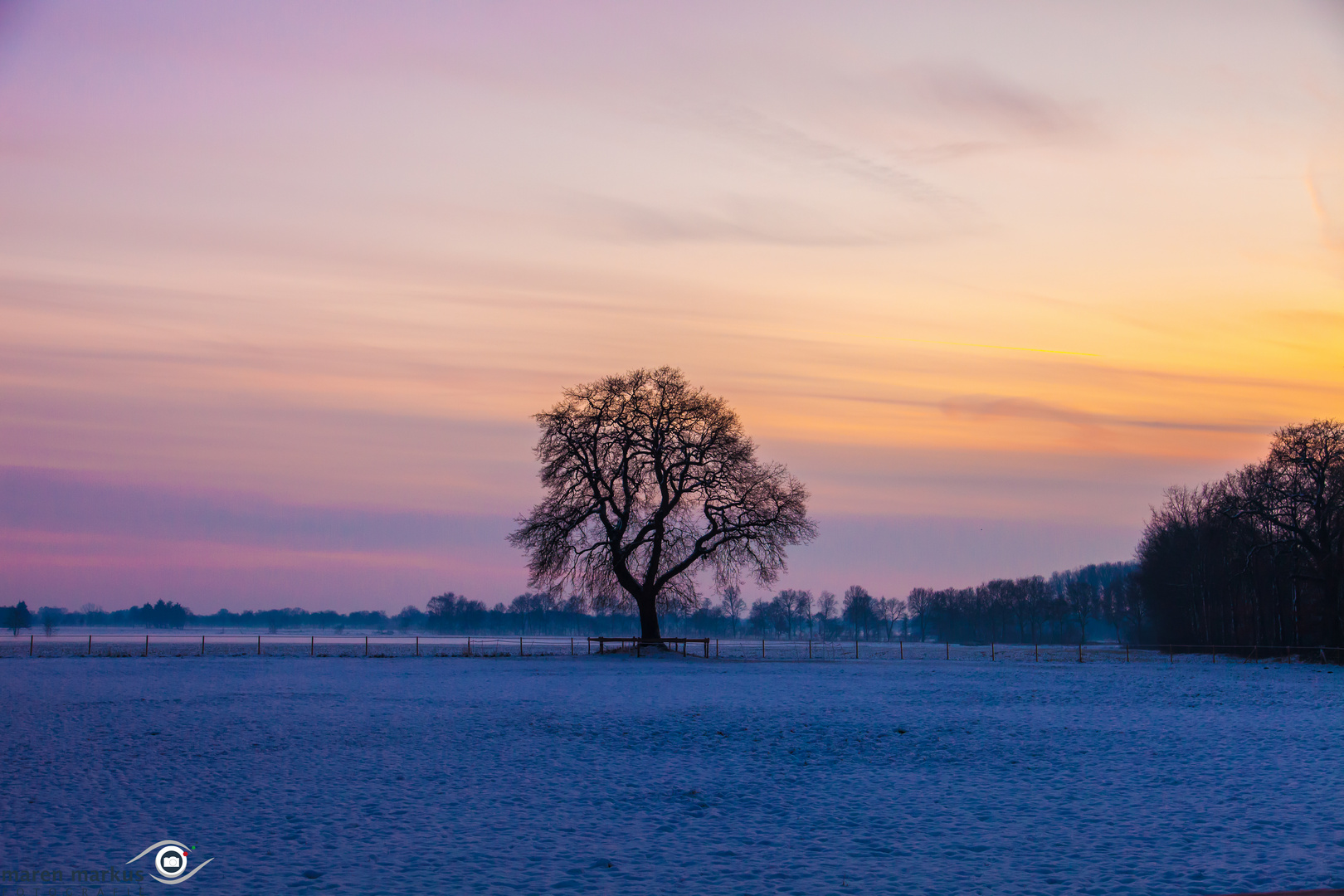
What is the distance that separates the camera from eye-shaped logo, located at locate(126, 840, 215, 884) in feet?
32.2

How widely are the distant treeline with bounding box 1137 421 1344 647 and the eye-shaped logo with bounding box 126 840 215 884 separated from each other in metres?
58.9

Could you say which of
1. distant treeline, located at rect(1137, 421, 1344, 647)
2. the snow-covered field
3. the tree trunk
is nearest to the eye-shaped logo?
the snow-covered field

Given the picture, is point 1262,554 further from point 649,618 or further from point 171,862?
point 171,862

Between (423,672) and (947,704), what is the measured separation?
71.7 ft

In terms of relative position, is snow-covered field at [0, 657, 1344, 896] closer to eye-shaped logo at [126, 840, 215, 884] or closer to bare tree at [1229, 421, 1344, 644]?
eye-shaped logo at [126, 840, 215, 884]

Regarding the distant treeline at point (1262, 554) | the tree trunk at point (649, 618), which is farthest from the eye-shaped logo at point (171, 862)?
the distant treeline at point (1262, 554)

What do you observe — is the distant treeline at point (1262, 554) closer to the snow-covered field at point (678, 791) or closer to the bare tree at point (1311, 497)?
the bare tree at point (1311, 497)

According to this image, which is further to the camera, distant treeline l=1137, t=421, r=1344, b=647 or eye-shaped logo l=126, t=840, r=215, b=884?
distant treeline l=1137, t=421, r=1344, b=647

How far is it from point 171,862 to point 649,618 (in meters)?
47.6

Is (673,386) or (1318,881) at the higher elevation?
(673,386)

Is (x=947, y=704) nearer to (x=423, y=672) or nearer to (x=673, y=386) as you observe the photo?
(x=423, y=672)

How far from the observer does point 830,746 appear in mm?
19500

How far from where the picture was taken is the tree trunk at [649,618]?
5662 centimetres

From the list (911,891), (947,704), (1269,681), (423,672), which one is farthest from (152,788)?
(1269,681)
